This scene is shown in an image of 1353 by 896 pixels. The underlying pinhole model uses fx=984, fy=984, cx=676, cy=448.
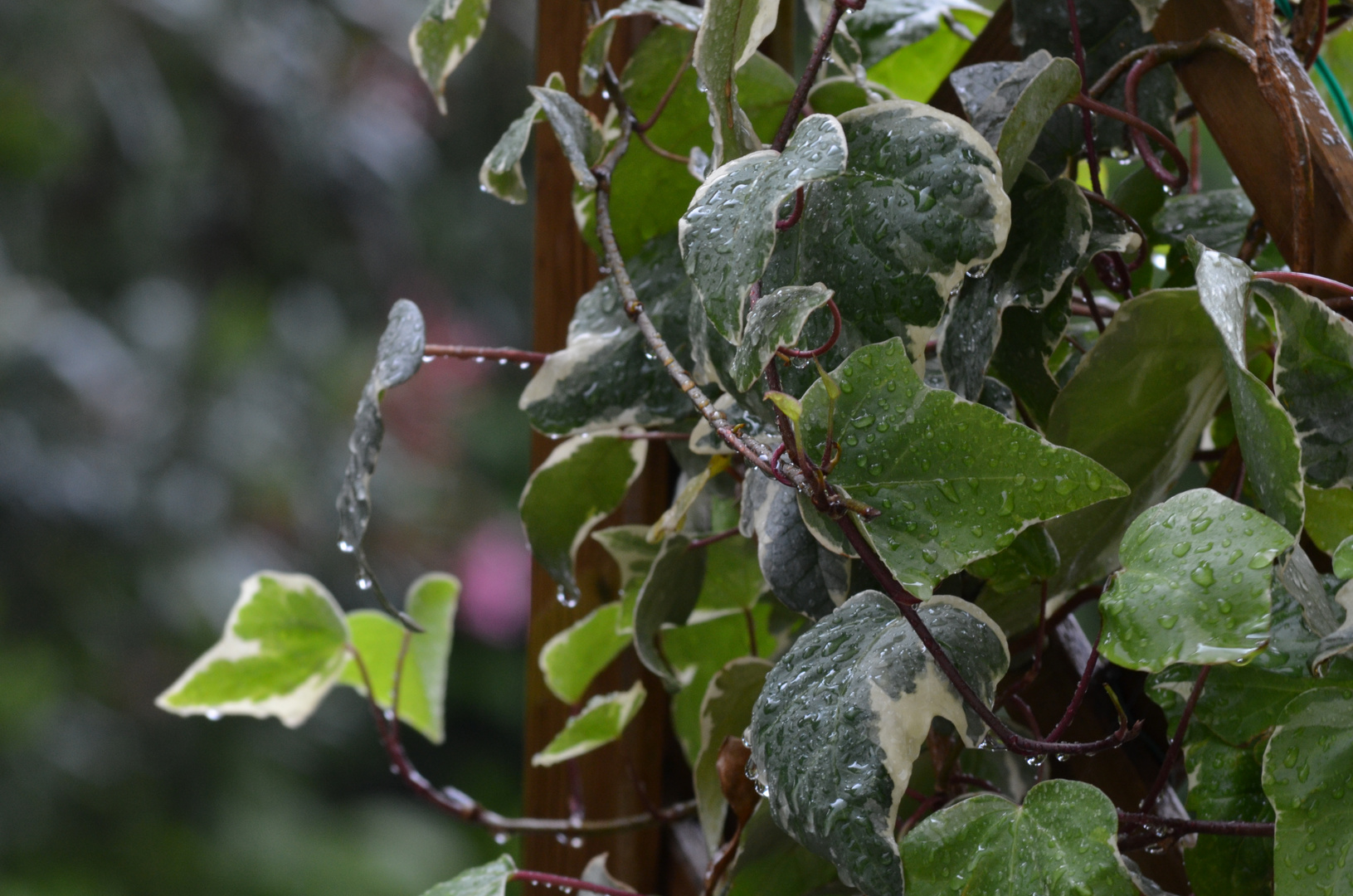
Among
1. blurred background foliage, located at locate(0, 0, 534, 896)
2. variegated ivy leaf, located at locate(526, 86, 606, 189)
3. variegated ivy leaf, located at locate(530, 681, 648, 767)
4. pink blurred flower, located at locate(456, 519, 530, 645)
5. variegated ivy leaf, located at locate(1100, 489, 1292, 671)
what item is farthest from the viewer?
pink blurred flower, located at locate(456, 519, 530, 645)

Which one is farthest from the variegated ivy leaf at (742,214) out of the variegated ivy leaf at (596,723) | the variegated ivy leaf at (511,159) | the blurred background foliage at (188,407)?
the blurred background foliage at (188,407)

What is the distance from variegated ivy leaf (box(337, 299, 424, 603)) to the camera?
273 millimetres

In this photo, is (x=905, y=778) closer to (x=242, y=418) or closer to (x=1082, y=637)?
(x=1082, y=637)

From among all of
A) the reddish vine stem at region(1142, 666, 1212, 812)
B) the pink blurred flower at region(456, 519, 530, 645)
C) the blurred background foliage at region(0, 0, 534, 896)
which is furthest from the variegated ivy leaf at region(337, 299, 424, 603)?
the pink blurred flower at region(456, 519, 530, 645)

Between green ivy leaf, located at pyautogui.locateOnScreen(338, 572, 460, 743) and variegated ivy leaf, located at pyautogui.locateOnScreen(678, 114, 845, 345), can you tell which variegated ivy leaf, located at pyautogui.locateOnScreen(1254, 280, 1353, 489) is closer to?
variegated ivy leaf, located at pyautogui.locateOnScreen(678, 114, 845, 345)

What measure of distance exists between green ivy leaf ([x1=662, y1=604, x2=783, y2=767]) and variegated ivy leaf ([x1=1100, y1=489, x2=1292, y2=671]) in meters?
0.26

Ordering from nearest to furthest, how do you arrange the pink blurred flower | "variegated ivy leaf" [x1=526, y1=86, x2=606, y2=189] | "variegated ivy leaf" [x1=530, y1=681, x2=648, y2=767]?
1. "variegated ivy leaf" [x1=526, y1=86, x2=606, y2=189]
2. "variegated ivy leaf" [x1=530, y1=681, x2=648, y2=767]
3. the pink blurred flower

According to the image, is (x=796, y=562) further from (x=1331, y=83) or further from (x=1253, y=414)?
(x=1331, y=83)

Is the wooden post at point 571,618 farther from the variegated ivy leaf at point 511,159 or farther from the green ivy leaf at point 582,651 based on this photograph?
the variegated ivy leaf at point 511,159

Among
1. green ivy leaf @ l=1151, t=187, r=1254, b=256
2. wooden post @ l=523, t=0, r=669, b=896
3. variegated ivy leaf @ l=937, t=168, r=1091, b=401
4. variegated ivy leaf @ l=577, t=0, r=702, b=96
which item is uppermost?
variegated ivy leaf @ l=577, t=0, r=702, b=96

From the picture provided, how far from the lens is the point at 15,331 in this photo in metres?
1.22

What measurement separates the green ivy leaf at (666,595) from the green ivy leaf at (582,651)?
0.30ft

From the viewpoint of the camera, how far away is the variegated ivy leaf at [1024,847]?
19 cm

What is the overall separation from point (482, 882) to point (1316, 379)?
0.26 meters
